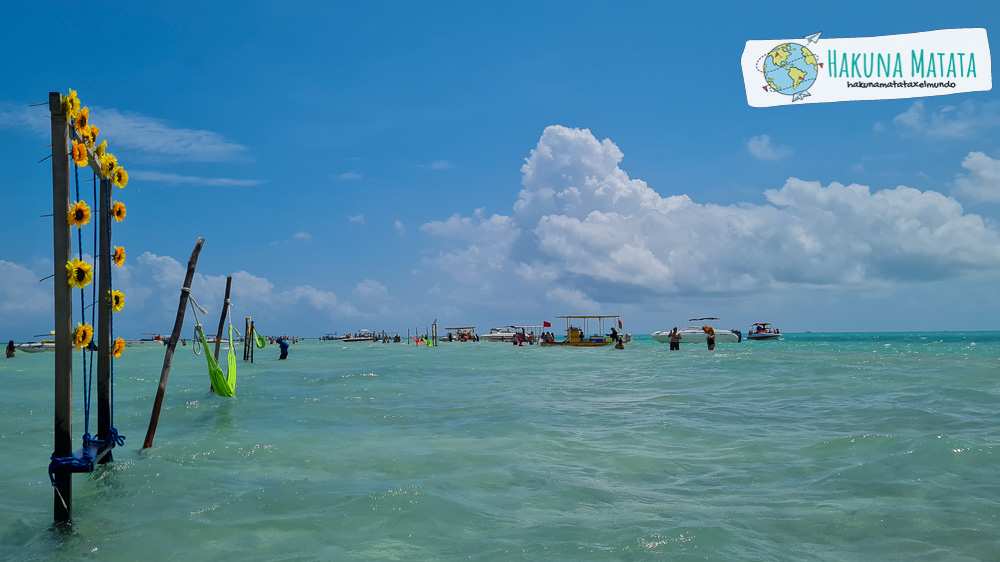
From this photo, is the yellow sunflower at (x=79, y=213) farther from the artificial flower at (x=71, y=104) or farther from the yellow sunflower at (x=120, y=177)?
the yellow sunflower at (x=120, y=177)

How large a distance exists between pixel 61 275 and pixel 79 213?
63cm

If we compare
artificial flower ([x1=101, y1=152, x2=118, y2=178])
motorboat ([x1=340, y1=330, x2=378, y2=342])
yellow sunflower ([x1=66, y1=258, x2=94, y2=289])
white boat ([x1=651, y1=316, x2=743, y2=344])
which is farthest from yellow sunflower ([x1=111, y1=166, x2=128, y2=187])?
motorboat ([x1=340, y1=330, x2=378, y2=342])

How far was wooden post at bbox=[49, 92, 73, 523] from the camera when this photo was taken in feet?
19.4

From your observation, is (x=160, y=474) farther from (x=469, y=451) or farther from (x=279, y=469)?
(x=469, y=451)

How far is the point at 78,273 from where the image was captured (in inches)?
236

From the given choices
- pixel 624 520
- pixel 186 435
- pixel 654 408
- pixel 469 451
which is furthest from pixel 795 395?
pixel 186 435

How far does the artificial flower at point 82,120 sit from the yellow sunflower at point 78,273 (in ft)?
4.83

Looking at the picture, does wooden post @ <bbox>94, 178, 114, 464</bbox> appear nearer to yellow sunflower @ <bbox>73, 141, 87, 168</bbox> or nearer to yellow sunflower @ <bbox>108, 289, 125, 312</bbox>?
yellow sunflower @ <bbox>108, 289, 125, 312</bbox>

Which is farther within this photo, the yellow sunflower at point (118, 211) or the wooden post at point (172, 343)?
the wooden post at point (172, 343)

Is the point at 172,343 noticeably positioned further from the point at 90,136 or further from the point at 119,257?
the point at 90,136

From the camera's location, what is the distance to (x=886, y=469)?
26.3 feet

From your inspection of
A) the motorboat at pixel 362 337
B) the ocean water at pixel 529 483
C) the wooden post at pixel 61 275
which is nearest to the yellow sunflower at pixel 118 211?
the wooden post at pixel 61 275

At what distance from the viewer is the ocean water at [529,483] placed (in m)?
5.60

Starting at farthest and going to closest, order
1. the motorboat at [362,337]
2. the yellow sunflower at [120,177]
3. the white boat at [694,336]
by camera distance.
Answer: the motorboat at [362,337]
the white boat at [694,336]
the yellow sunflower at [120,177]
